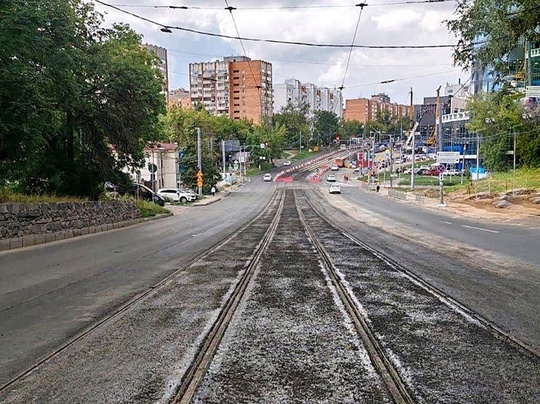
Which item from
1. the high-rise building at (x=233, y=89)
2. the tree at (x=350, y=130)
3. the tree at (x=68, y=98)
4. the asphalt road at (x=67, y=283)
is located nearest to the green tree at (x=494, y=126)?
the tree at (x=68, y=98)

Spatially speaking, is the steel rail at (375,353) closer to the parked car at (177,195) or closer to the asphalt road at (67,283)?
the asphalt road at (67,283)

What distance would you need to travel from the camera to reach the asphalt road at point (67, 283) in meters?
5.91

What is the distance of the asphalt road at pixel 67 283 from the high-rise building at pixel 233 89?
394 feet

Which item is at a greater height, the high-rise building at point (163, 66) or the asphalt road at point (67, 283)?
the high-rise building at point (163, 66)

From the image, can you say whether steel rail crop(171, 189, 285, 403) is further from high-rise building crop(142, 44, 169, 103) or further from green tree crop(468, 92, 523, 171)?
green tree crop(468, 92, 523, 171)

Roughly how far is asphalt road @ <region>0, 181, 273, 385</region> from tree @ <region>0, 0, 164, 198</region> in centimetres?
386

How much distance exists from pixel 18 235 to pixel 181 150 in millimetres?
51046

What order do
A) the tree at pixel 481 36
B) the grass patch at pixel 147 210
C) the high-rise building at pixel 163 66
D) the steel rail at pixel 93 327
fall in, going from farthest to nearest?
the high-rise building at pixel 163 66
the grass patch at pixel 147 210
the tree at pixel 481 36
the steel rail at pixel 93 327

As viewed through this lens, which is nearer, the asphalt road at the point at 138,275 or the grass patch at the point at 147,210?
the asphalt road at the point at 138,275

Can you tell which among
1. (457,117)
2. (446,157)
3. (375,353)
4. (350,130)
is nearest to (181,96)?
(350,130)

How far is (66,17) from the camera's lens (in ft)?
55.0

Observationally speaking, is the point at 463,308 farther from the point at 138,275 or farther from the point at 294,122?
the point at 294,122

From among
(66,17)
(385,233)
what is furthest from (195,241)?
(66,17)

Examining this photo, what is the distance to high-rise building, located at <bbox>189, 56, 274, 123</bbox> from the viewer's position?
445ft
